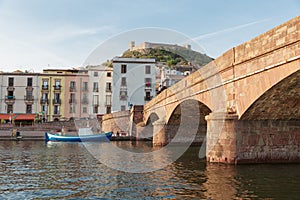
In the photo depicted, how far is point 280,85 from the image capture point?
562 inches

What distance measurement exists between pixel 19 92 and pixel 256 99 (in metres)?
58.0

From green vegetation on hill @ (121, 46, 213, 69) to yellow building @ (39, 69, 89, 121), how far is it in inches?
1663

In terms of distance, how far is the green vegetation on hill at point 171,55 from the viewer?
10726cm

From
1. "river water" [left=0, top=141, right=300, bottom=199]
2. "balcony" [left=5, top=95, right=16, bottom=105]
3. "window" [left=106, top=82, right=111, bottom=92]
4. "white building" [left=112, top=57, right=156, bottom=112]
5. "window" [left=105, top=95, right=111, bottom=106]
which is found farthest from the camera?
"window" [left=106, top=82, right=111, bottom=92]

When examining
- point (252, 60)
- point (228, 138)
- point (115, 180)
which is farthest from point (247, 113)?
point (115, 180)

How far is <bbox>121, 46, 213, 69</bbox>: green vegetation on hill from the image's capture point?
107 metres

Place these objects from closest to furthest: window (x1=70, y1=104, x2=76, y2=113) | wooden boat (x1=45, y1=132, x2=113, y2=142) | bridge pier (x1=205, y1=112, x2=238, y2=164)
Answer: bridge pier (x1=205, y1=112, x2=238, y2=164) < wooden boat (x1=45, y1=132, x2=113, y2=142) < window (x1=70, y1=104, x2=76, y2=113)

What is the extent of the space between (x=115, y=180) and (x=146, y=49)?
12378 centimetres

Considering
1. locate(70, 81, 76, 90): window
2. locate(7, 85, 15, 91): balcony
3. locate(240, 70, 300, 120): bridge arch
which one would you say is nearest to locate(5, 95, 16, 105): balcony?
locate(7, 85, 15, 91): balcony

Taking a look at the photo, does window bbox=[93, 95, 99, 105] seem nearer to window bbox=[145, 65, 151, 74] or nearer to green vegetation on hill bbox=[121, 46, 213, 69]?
window bbox=[145, 65, 151, 74]

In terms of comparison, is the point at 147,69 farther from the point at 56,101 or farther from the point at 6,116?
the point at 6,116

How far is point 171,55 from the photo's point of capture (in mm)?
146125

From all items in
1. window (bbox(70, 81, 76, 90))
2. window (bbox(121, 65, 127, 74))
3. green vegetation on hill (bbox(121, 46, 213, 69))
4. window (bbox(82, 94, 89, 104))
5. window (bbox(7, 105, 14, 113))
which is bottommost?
window (bbox(7, 105, 14, 113))

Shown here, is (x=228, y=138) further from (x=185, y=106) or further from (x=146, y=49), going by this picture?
(x=146, y=49)
